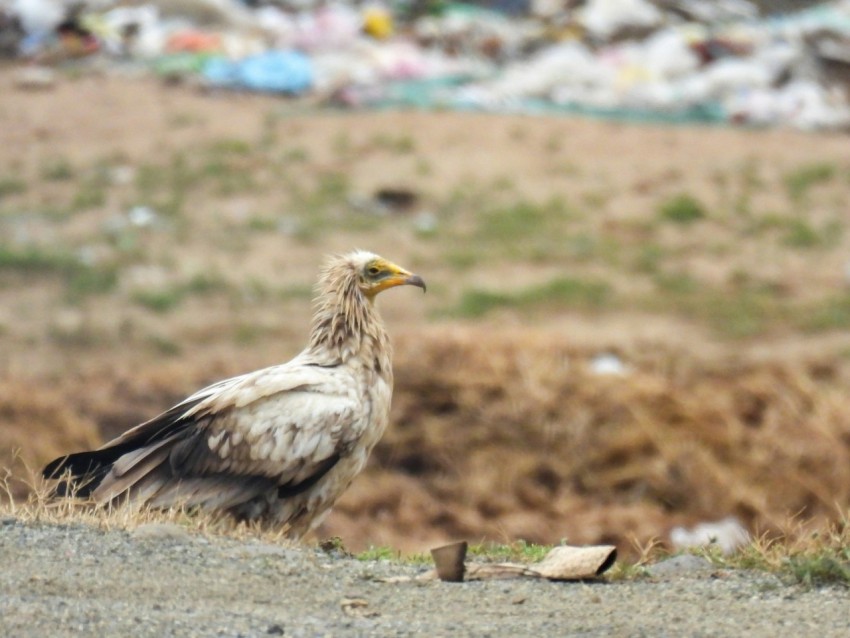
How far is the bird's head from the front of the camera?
7.84 meters

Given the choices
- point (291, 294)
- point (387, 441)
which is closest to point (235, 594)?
point (387, 441)

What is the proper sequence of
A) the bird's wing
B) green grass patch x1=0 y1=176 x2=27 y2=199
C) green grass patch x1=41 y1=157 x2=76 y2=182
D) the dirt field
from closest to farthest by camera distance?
the bird's wing < the dirt field < green grass patch x1=0 y1=176 x2=27 y2=199 < green grass patch x1=41 y1=157 x2=76 y2=182

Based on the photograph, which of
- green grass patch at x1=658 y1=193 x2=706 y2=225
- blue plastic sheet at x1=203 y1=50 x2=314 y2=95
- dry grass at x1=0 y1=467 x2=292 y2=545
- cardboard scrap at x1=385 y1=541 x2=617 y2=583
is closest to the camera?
cardboard scrap at x1=385 y1=541 x2=617 y2=583

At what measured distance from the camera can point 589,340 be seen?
1467cm

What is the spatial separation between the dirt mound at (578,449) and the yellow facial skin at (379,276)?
4.60 metres

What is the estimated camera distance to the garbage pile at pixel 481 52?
20.2 meters

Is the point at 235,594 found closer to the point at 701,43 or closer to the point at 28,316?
the point at 28,316

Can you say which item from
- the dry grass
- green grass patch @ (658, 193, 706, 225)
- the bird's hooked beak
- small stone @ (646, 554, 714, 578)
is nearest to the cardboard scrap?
small stone @ (646, 554, 714, 578)

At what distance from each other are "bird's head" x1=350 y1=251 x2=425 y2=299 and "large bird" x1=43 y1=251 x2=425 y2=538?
0.54 meters

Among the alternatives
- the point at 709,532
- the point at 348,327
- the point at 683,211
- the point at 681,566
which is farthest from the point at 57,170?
the point at 681,566

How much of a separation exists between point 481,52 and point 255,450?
15328 millimetres

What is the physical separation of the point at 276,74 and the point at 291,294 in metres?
5.44

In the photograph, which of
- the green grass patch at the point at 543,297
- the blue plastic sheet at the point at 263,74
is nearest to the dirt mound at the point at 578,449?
the green grass patch at the point at 543,297

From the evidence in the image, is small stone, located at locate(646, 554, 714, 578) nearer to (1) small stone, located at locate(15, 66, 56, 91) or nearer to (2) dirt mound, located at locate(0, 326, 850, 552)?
(2) dirt mound, located at locate(0, 326, 850, 552)
